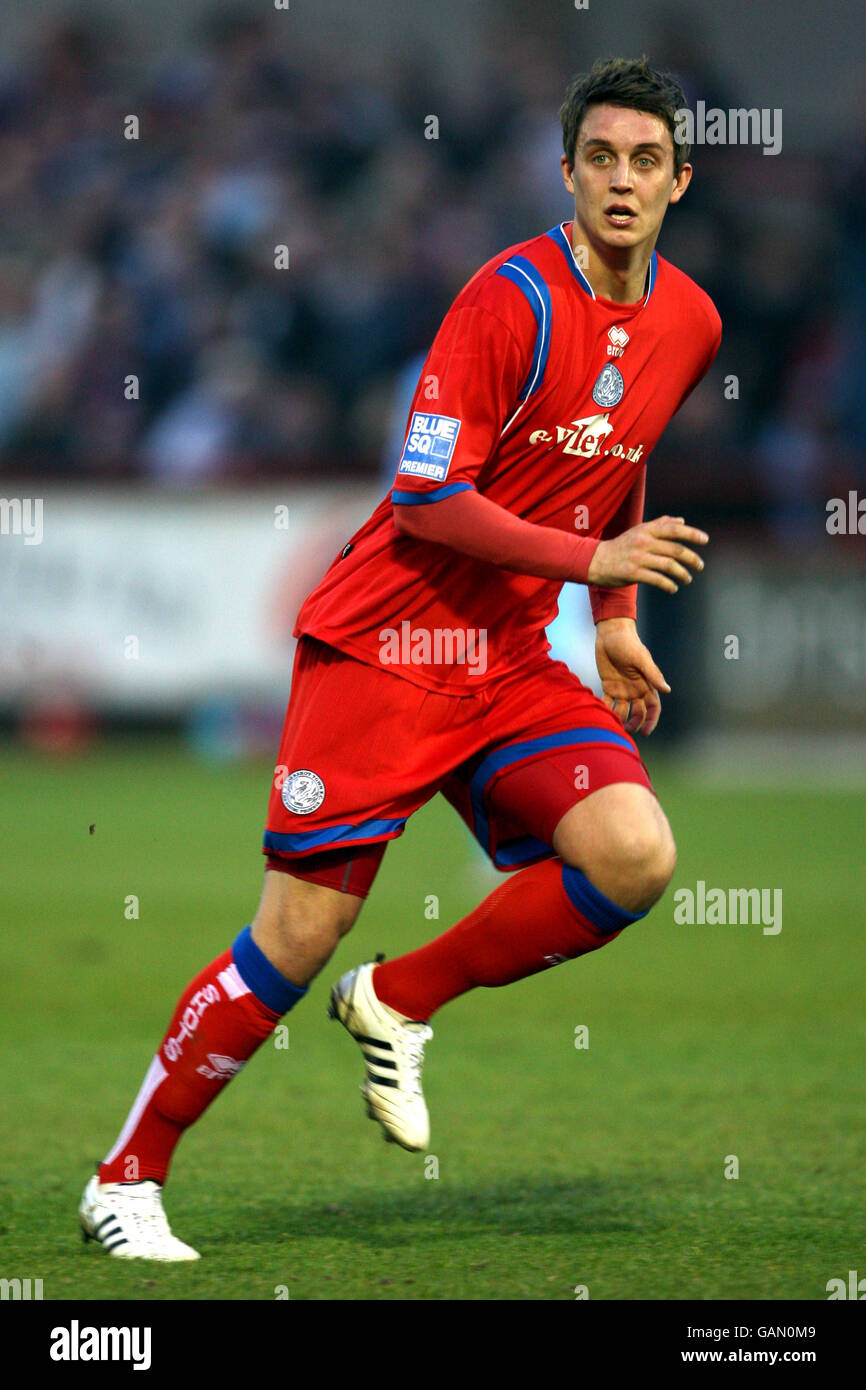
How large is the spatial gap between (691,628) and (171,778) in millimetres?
3234

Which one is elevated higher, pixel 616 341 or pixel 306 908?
pixel 616 341

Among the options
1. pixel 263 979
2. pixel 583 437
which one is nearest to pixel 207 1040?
pixel 263 979

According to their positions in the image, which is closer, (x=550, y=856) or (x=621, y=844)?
(x=621, y=844)

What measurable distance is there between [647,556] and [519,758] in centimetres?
49

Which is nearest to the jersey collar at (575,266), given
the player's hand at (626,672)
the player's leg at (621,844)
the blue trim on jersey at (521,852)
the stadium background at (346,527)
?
the player's hand at (626,672)

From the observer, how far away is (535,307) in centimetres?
→ 336

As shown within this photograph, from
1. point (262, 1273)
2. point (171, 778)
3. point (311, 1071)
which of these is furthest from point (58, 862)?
point (262, 1273)

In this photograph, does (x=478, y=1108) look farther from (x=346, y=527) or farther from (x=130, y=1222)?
(x=346, y=527)

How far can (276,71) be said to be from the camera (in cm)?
1486

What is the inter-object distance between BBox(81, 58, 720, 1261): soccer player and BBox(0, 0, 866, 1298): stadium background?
679mm

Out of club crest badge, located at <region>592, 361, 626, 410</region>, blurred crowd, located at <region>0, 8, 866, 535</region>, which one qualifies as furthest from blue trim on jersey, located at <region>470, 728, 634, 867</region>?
blurred crowd, located at <region>0, 8, 866, 535</region>

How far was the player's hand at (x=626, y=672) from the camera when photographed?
3730mm

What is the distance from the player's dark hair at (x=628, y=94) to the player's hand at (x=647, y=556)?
27.6 inches
